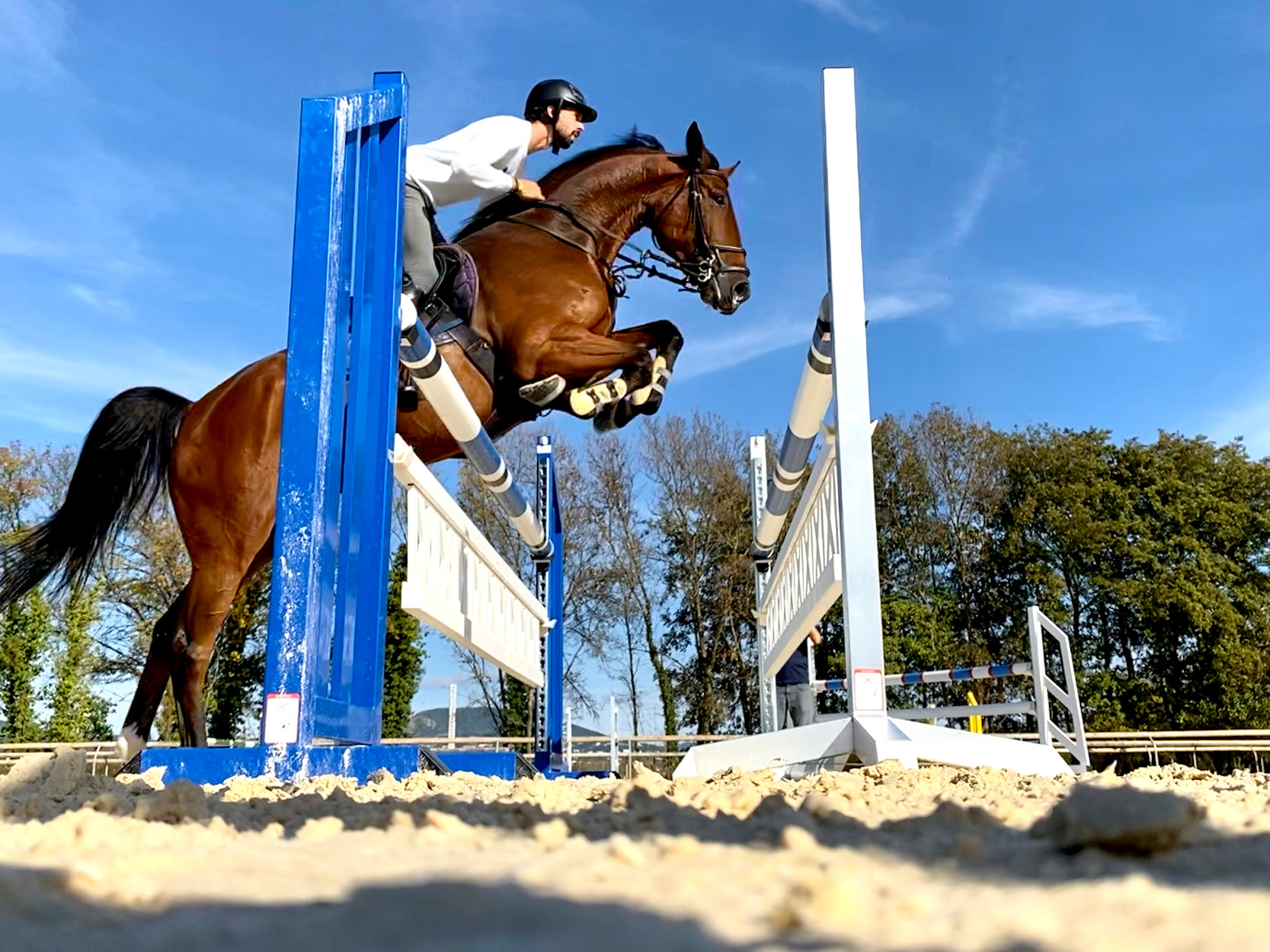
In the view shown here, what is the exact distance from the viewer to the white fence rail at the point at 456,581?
2527 millimetres

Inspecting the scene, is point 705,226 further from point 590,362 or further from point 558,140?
point 590,362

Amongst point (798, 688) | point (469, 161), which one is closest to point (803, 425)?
point (469, 161)

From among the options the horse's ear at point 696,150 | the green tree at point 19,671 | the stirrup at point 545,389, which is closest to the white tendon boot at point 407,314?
the stirrup at point 545,389

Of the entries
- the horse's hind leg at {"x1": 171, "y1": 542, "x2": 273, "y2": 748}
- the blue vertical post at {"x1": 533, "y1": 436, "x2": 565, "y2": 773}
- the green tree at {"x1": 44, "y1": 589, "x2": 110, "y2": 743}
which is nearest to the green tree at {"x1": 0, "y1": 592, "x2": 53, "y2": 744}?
the green tree at {"x1": 44, "y1": 589, "x2": 110, "y2": 743}

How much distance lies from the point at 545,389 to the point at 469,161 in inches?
31.9

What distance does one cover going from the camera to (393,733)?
1355cm

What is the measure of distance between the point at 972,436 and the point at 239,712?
477 inches

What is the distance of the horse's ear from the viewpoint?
395 cm

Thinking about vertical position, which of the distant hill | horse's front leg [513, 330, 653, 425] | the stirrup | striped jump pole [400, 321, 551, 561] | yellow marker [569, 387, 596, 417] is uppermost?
horse's front leg [513, 330, 653, 425]

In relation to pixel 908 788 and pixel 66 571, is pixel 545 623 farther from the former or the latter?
pixel 908 788

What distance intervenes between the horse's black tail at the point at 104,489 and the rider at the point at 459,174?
106 centimetres

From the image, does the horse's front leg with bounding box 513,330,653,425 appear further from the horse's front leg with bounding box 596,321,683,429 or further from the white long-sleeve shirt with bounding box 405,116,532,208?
the white long-sleeve shirt with bounding box 405,116,532,208

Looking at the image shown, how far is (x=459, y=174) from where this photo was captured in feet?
9.92

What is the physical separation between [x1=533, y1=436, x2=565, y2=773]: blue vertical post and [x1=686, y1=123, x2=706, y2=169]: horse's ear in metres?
1.86
